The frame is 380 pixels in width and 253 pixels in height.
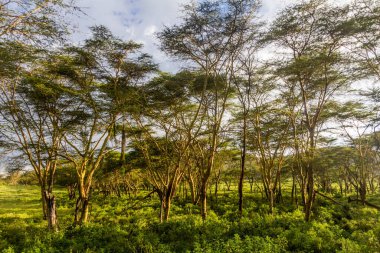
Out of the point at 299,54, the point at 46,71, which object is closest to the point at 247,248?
the point at 299,54

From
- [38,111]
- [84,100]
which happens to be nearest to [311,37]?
[84,100]

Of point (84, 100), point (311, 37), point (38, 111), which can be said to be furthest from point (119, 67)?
point (311, 37)

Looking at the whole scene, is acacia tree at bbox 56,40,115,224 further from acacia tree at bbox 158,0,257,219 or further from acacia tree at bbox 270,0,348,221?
acacia tree at bbox 270,0,348,221

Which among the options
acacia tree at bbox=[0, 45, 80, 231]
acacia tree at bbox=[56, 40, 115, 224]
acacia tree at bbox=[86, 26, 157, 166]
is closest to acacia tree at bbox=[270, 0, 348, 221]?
acacia tree at bbox=[86, 26, 157, 166]

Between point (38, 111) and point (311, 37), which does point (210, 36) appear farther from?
point (38, 111)

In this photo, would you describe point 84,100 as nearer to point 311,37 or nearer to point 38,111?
point 38,111

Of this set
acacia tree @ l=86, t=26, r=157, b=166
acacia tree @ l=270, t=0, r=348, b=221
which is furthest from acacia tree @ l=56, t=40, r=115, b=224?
acacia tree @ l=270, t=0, r=348, b=221

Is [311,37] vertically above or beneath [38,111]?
above

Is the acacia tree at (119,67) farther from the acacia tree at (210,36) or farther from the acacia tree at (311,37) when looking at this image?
the acacia tree at (311,37)

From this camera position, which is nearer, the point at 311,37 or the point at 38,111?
the point at 311,37

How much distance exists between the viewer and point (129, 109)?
11938 mm

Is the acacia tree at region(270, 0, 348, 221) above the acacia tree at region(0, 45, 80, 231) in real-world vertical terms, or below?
above

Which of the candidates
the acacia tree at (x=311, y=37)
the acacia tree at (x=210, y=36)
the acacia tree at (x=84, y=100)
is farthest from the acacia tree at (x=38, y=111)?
the acacia tree at (x=311, y=37)

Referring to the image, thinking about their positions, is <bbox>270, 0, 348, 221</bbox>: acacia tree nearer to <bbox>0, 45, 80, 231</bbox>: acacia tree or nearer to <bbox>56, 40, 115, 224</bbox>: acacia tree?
<bbox>56, 40, 115, 224</bbox>: acacia tree
